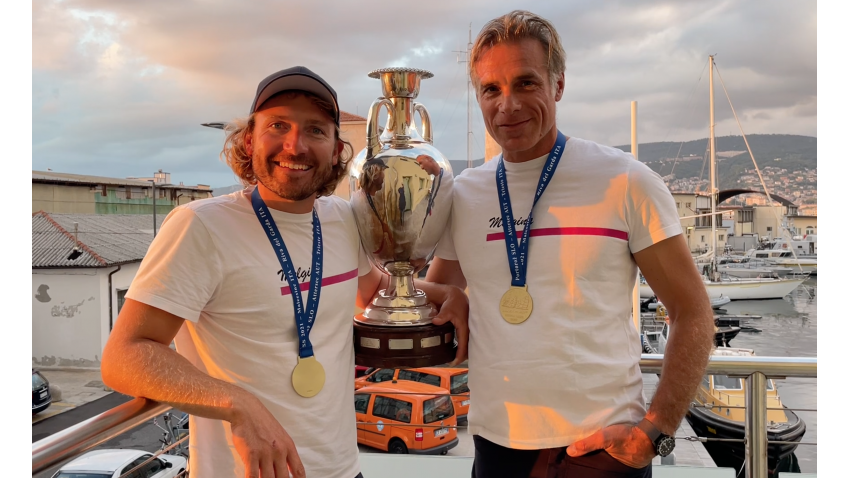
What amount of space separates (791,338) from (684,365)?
24.1m

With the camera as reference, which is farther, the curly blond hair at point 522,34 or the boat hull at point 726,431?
the boat hull at point 726,431

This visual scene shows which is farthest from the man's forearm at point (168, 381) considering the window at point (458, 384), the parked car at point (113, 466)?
the window at point (458, 384)

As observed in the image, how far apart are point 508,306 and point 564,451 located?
1.32 feet

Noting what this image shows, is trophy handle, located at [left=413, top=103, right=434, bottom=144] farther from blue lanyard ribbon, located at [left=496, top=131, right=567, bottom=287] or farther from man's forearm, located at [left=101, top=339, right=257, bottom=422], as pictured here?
man's forearm, located at [left=101, top=339, right=257, bottom=422]

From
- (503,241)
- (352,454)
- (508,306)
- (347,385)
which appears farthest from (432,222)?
(352,454)

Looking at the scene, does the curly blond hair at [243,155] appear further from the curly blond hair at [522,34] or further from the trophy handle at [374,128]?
the curly blond hair at [522,34]

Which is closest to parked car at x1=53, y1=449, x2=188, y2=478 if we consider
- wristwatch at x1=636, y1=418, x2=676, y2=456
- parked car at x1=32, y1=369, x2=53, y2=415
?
wristwatch at x1=636, y1=418, x2=676, y2=456

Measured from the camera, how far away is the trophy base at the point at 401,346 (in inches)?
65.8

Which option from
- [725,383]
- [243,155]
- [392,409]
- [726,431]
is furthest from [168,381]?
[726,431]

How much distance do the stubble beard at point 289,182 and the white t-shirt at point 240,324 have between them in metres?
0.10

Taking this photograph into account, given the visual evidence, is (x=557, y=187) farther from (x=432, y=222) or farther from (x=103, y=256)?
(x=103, y=256)

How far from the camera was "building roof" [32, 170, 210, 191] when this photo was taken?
762 inches

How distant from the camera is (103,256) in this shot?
50.2ft

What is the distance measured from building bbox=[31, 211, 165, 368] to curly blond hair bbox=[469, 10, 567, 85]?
15.8 metres
